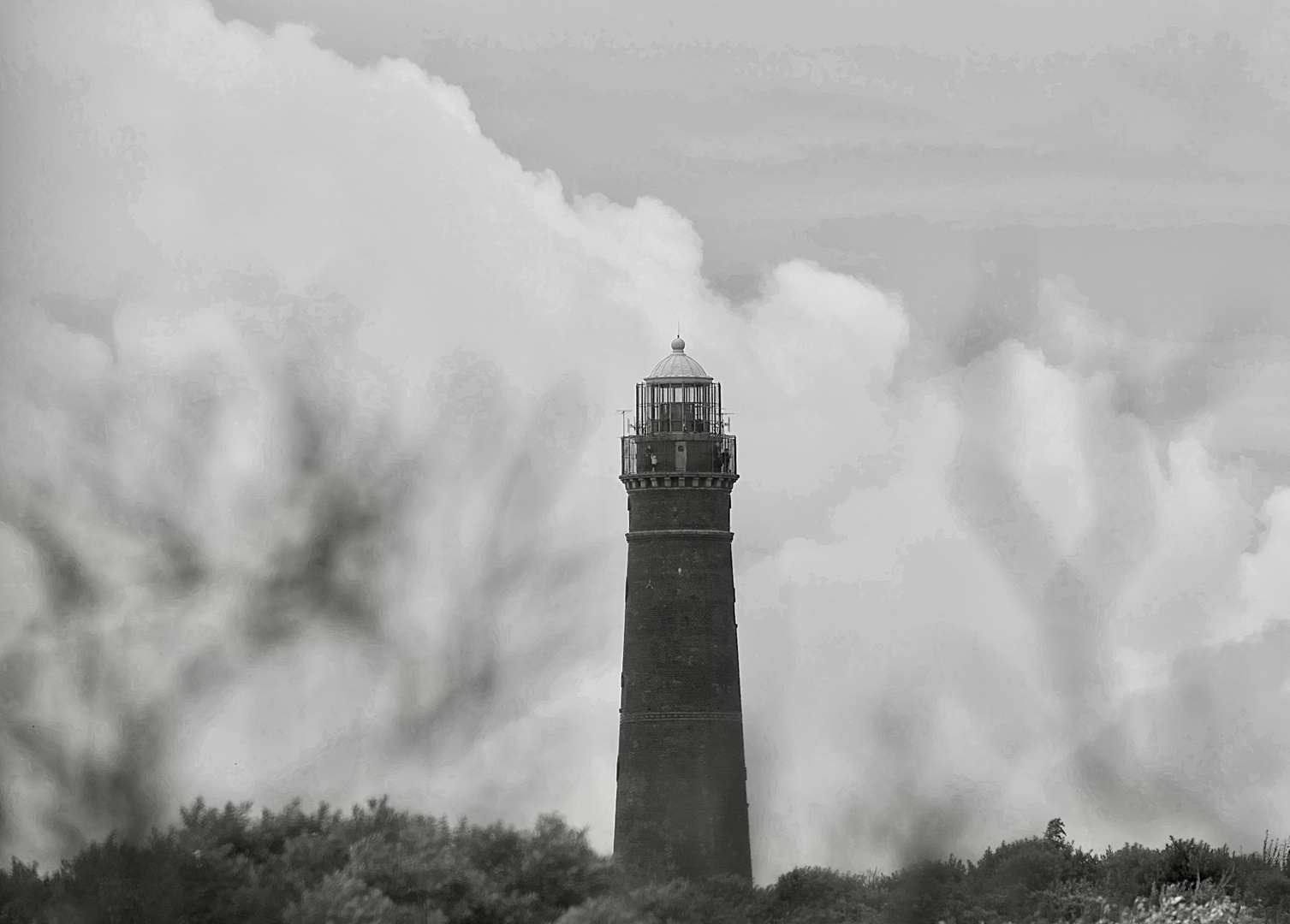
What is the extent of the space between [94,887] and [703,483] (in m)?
39.5

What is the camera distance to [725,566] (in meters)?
127

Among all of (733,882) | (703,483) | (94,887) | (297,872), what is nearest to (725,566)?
(703,483)

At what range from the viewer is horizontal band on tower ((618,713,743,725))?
4926 inches

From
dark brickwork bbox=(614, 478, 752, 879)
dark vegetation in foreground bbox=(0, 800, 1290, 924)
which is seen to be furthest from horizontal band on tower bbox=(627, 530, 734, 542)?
dark vegetation in foreground bbox=(0, 800, 1290, 924)

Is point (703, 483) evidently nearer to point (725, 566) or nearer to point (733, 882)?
point (725, 566)

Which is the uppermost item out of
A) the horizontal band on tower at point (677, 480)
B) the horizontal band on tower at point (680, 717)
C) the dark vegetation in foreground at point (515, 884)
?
the horizontal band on tower at point (677, 480)

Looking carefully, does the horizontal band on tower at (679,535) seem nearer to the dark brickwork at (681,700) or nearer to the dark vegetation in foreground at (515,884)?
the dark brickwork at (681,700)

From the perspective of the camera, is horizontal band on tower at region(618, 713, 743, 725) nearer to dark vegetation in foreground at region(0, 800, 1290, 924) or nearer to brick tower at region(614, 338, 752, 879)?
brick tower at region(614, 338, 752, 879)

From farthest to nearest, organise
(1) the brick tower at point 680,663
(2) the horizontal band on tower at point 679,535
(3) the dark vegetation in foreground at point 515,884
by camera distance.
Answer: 1. (2) the horizontal band on tower at point 679,535
2. (1) the brick tower at point 680,663
3. (3) the dark vegetation in foreground at point 515,884

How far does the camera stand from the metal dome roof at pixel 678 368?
424 ft

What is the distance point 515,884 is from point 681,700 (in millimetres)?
19695

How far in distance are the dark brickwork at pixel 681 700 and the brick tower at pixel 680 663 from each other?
0.11 feet

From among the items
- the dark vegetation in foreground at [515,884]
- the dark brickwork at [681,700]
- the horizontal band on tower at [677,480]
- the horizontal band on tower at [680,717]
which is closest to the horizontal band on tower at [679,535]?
the dark brickwork at [681,700]

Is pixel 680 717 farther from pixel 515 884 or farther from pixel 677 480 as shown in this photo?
pixel 515 884
